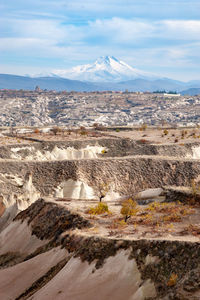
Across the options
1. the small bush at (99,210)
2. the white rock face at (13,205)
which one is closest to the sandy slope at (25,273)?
the small bush at (99,210)

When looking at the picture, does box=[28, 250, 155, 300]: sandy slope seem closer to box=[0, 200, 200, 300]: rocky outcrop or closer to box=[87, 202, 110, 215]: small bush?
box=[0, 200, 200, 300]: rocky outcrop

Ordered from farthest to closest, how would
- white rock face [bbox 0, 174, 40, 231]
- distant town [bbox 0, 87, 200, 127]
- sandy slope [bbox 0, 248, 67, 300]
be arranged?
distant town [bbox 0, 87, 200, 127], white rock face [bbox 0, 174, 40, 231], sandy slope [bbox 0, 248, 67, 300]

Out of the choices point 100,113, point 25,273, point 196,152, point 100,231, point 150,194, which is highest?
point 100,113

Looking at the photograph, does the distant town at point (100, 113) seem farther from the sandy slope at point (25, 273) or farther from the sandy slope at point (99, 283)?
the sandy slope at point (99, 283)

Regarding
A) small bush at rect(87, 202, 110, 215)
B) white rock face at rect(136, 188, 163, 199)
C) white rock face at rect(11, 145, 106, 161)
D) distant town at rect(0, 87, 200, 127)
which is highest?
distant town at rect(0, 87, 200, 127)

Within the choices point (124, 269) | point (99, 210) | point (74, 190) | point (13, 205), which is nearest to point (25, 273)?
point (99, 210)

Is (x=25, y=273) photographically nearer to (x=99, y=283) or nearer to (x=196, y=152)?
(x=99, y=283)

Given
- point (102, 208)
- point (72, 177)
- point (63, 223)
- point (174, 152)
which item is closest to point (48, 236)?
point (63, 223)

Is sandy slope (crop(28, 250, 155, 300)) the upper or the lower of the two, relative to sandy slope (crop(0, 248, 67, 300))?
upper

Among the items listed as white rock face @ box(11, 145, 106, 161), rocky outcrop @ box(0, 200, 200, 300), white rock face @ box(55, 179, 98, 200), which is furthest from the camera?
white rock face @ box(11, 145, 106, 161)

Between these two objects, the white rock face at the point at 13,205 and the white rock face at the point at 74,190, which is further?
the white rock face at the point at 74,190

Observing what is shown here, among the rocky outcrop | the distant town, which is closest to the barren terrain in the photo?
the rocky outcrop
